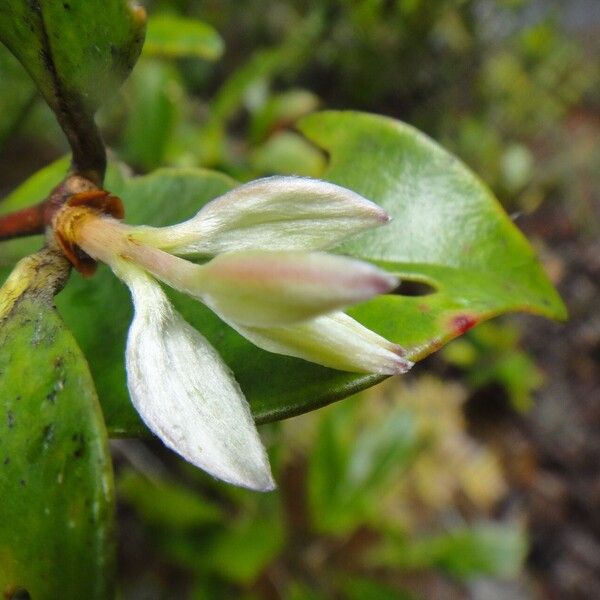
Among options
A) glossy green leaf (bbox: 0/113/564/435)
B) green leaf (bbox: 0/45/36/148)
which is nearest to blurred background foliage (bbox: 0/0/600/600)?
green leaf (bbox: 0/45/36/148)

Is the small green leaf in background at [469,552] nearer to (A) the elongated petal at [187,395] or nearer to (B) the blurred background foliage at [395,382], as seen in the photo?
(B) the blurred background foliage at [395,382]

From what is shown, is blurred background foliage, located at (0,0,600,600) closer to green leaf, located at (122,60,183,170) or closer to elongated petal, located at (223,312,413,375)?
green leaf, located at (122,60,183,170)

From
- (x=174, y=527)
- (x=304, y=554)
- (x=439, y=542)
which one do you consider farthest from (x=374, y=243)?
(x=304, y=554)

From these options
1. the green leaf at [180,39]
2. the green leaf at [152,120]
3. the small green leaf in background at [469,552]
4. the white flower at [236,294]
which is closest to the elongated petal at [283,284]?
the white flower at [236,294]

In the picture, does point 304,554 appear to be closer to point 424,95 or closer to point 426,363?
point 426,363

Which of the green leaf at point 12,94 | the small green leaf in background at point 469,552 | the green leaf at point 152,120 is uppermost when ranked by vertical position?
the green leaf at point 12,94

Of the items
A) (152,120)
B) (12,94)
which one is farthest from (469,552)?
(12,94)
